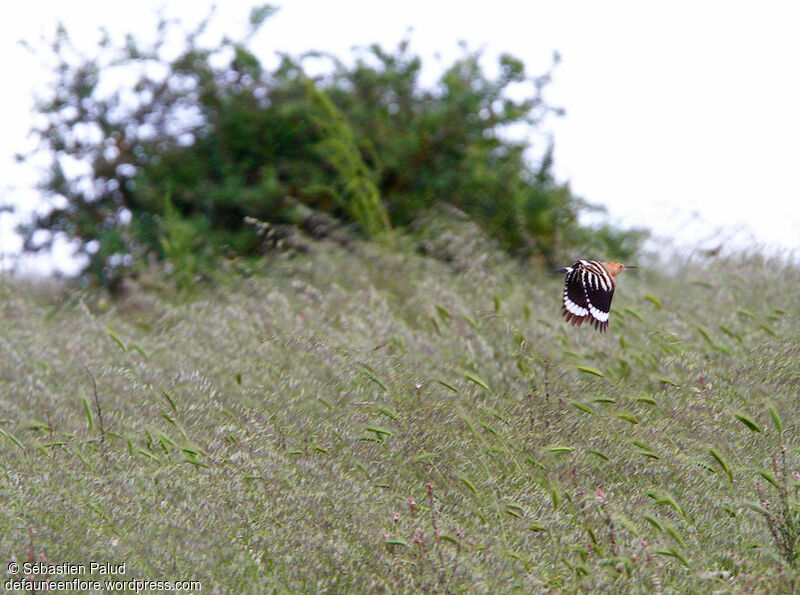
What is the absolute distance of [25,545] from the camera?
2326mm

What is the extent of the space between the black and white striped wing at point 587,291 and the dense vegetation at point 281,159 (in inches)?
114

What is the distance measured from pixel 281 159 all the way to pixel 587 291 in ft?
14.6

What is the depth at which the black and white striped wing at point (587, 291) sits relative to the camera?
3141mm

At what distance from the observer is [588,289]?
315 centimetres

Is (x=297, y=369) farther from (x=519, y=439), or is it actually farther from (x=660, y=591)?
(x=660, y=591)

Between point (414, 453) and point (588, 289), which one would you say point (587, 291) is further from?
point (414, 453)

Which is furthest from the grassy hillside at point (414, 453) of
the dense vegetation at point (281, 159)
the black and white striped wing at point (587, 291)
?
the dense vegetation at point (281, 159)

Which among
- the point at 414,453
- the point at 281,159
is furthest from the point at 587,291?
the point at 281,159

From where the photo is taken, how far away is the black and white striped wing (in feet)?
10.3

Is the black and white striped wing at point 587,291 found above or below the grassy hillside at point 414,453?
above

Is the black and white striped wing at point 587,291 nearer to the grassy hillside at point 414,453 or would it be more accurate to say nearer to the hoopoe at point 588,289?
the hoopoe at point 588,289

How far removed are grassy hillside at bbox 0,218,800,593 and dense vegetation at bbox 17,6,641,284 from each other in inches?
84.7

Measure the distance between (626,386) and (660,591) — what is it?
129 centimetres

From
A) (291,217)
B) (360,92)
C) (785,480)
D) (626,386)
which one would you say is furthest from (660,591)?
(360,92)
